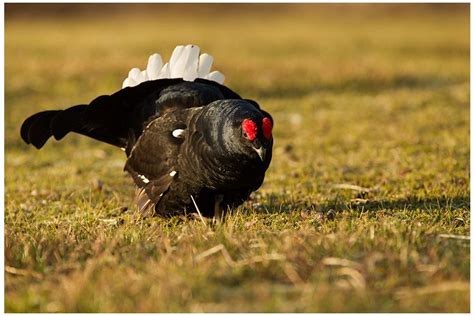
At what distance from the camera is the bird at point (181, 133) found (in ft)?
16.0

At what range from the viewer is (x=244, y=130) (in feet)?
15.5

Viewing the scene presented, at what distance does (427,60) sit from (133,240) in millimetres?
14515

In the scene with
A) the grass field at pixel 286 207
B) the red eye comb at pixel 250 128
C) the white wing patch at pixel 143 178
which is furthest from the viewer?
the white wing patch at pixel 143 178

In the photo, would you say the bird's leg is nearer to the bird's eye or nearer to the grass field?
the grass field

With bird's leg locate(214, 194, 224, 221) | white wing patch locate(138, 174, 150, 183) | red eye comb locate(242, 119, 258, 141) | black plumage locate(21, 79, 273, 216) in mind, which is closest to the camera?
red eye comb locate(242, 119, 258, 141)

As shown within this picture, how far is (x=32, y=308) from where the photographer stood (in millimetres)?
3635

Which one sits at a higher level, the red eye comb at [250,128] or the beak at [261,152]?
the red eye comb at [250,128]

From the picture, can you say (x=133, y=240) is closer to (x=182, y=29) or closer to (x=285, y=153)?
(x=285, y=153)

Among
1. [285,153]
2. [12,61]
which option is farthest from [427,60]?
[285,153]

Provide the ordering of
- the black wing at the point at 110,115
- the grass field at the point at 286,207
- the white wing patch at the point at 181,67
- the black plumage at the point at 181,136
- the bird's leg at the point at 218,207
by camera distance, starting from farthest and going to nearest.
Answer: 1. the white wing patch at the point at 181,67
2. the black wing at the point at 110,115
3. the bird's leg at the point at 218,207
4. the black plumage at the point at 181,136
5. the grass field at the point at 286,207

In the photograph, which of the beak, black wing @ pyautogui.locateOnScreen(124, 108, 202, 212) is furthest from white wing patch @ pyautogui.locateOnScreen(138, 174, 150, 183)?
the beak

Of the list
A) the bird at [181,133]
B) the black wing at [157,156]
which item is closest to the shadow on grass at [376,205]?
the bird at [181,133]

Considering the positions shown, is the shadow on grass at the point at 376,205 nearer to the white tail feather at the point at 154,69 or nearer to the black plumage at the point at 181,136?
the black plumage at the point at 181,136

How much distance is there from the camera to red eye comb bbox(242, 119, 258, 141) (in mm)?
4656
